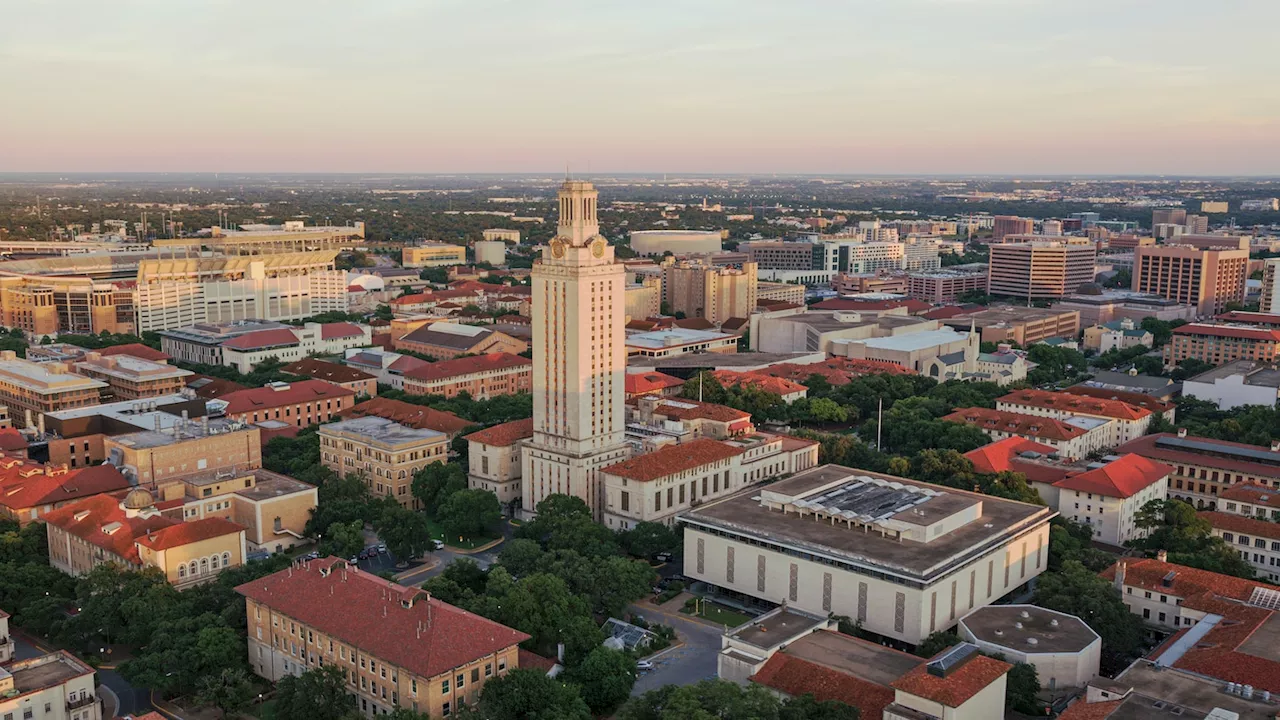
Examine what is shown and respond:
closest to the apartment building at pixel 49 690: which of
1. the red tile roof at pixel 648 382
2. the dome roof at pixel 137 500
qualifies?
the dome roof at pixel 137 500

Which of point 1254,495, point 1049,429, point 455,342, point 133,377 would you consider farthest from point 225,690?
point 455,342

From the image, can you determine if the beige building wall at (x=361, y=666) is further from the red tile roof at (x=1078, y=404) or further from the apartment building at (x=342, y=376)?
the red tile roof at (x=1078, y=404)

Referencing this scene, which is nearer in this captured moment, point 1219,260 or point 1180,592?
point 1180,592

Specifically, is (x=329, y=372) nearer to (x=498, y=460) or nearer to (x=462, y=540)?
(x=498, y=460)

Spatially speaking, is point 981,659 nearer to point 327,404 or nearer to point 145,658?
point 145,658

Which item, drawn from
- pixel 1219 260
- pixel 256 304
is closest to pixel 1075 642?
pixel 256 304

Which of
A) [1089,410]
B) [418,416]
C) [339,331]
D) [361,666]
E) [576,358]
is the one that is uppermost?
[576,358]
